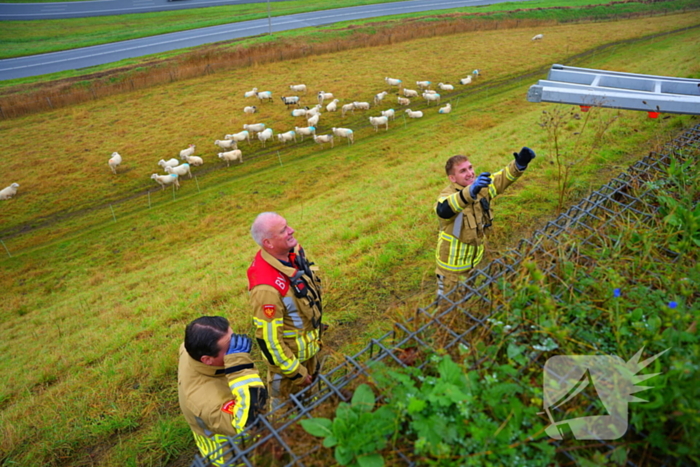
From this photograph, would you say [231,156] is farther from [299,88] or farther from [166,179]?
[299,88]

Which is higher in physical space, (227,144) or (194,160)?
(227,144)

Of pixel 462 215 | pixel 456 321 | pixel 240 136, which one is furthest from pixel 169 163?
pixel 456 321

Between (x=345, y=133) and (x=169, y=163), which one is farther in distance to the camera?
(x=345, y=133)

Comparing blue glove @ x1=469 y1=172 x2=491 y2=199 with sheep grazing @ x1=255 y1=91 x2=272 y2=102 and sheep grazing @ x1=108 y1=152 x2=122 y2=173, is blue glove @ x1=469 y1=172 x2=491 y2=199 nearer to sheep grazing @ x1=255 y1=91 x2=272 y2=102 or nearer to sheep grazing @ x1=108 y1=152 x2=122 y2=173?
sheep grazing @ x1=108 y1=152 x2=122 y2=173

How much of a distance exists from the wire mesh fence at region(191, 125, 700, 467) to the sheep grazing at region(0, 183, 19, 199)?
20369 millimetres

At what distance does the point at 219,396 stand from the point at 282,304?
3.49ft

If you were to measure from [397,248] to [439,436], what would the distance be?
6048 mm

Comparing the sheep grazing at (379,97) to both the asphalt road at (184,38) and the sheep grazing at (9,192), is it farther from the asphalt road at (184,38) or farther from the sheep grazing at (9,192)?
the sheep grazing at (9,192)

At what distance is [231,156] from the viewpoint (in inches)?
753

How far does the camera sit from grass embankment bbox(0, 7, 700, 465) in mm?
5844

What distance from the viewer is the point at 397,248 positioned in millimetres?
7844

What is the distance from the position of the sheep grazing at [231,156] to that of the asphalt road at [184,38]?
22.6 m

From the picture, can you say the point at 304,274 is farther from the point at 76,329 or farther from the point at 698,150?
the point at 76,329

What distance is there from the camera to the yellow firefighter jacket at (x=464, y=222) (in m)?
4.64
